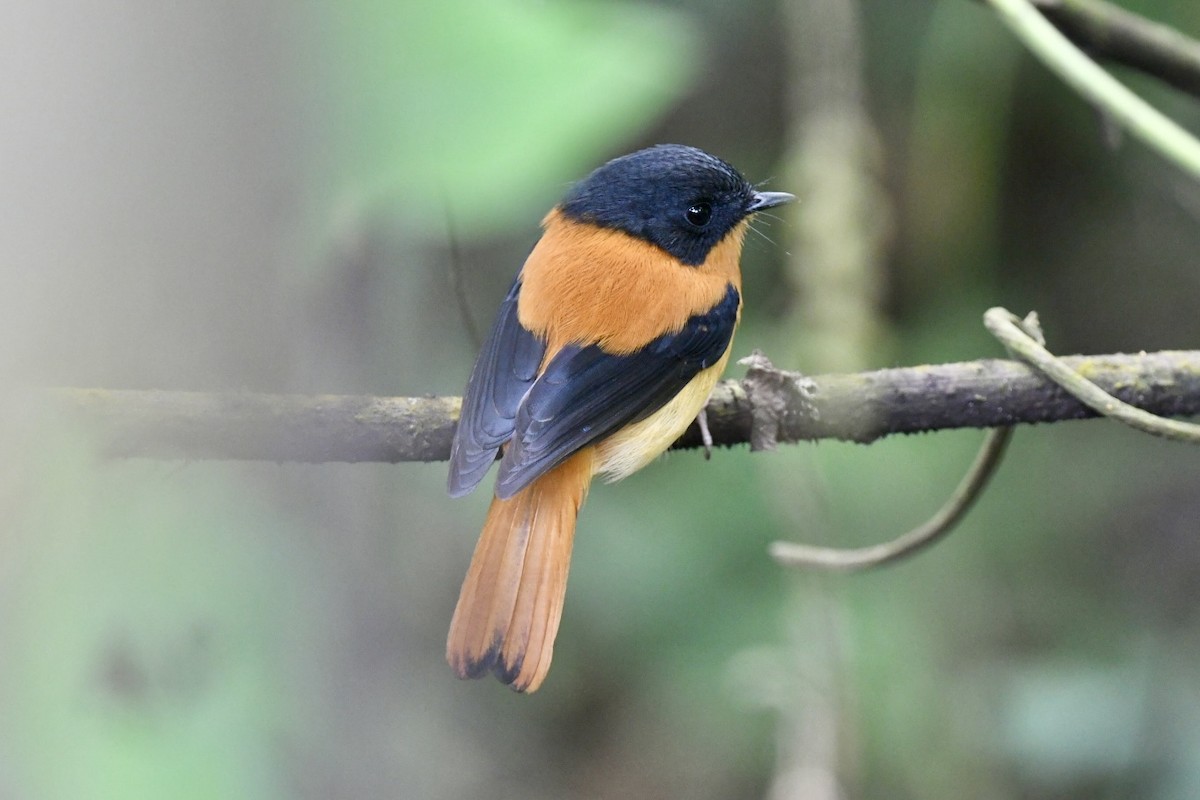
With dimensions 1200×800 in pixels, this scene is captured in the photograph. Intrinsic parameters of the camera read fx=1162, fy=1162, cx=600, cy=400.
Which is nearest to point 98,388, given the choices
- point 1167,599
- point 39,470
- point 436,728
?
point 39,470

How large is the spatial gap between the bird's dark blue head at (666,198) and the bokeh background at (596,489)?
0.24 meters

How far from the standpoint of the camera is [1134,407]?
5.37 feet

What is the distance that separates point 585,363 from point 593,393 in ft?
0.18

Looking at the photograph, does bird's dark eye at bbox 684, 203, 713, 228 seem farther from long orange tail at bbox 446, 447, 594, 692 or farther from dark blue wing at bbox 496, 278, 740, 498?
long orange tail at bbox 446, 447, 594, 692

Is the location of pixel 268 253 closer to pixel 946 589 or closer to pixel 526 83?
pixel 526 83

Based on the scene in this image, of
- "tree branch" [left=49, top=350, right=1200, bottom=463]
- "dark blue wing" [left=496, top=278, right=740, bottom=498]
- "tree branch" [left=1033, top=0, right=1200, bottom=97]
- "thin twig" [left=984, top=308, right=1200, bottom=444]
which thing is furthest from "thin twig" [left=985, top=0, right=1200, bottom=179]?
"dark blue wing" [left=496, top=278, right=740, bottom=498]

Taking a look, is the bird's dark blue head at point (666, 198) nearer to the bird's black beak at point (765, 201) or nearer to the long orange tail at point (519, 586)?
the bird's black beak at point (765, 201)

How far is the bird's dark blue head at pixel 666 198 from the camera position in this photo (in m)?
1.95

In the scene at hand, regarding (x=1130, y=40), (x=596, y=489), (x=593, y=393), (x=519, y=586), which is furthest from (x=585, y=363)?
(x=1130, y=40)

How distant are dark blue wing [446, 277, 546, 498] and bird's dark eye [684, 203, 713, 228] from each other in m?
0.34

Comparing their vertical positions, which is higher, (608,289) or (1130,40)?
(1130,40)

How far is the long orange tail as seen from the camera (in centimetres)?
114

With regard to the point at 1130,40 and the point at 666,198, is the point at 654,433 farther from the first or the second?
the point at 1130,40

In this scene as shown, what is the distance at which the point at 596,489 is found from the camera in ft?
10.2
